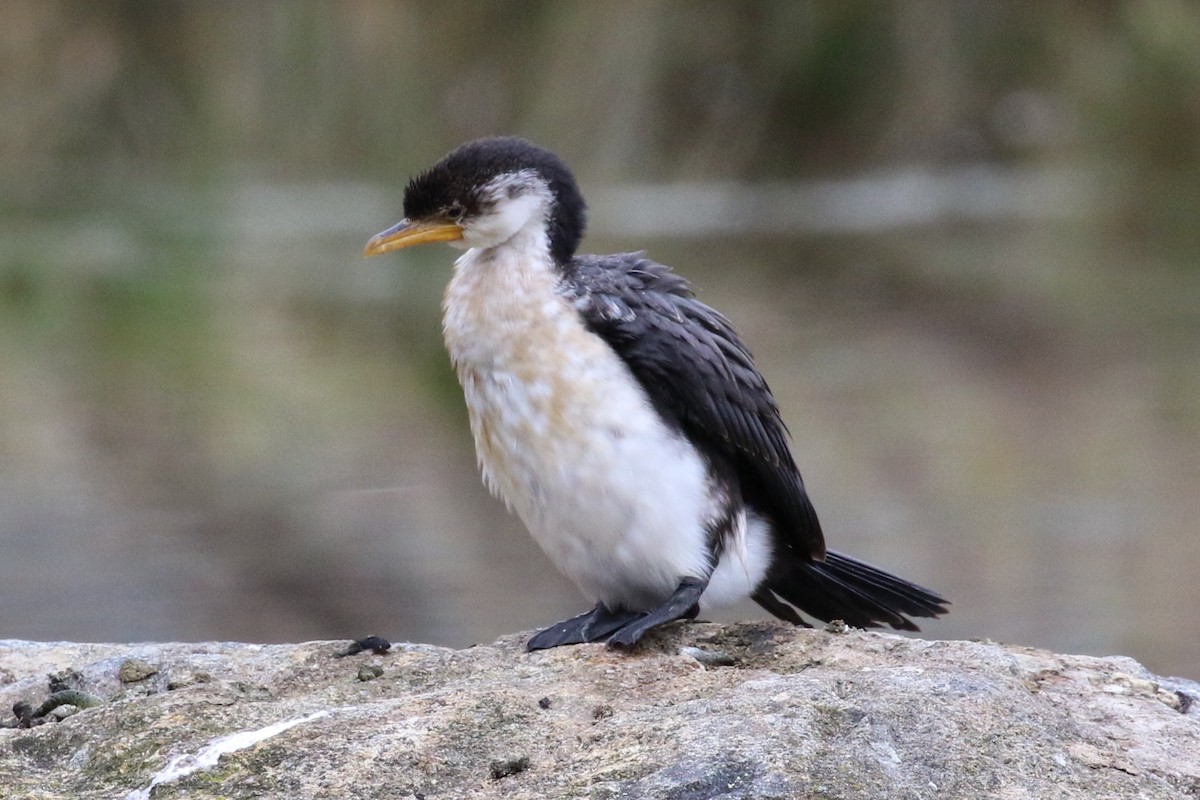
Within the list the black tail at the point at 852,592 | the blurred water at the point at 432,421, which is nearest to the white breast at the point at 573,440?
the black tail at the point at 852,592

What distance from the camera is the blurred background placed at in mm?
7684

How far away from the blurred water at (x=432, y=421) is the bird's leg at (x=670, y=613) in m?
3.67

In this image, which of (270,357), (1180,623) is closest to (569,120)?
(270,357)

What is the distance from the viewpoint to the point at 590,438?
3.30m

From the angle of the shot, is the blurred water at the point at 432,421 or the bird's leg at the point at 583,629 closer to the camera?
the bird's leg at the point at 583,629

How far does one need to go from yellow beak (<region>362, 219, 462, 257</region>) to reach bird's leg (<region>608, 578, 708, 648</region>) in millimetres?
A: 832

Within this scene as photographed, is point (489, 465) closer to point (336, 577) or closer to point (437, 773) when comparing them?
point (437, 773)

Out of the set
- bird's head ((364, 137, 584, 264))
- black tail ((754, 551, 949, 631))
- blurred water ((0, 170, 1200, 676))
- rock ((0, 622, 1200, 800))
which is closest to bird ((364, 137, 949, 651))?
bird's head ((364, 137, 584, 264))

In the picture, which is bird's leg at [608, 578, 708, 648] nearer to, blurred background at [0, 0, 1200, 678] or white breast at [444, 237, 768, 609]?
white breast at [444, 237, 768, 609]

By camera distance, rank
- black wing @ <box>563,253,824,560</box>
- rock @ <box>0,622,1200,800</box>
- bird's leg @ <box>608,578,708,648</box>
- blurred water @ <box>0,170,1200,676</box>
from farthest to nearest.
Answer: blurred water @ <box>0,170,1200,676</box>, black wing @ <box>563,253,824,560</box>, bird's leg @ <box>608,578,708,648</box>, rock @ <box>0,622,1200,800</box>

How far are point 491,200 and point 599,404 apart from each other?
47 cm

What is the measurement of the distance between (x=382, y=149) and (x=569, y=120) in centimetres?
130

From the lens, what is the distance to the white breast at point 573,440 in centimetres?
331

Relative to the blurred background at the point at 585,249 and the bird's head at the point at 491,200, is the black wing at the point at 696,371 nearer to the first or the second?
the bird's head at the point at 491,200
